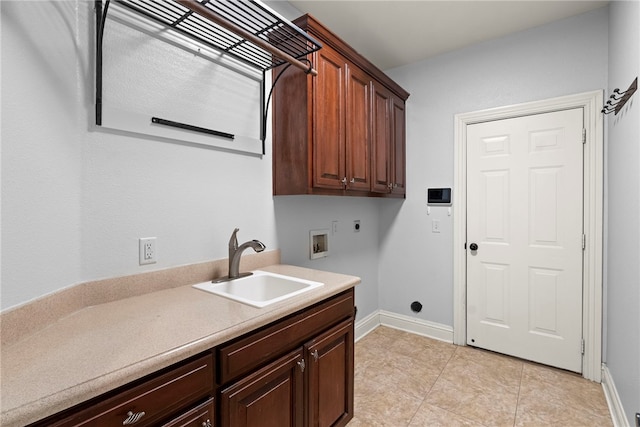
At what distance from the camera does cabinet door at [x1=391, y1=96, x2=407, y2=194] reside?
2702 millimetres

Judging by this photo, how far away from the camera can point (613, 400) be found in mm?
1829

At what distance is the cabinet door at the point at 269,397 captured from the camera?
1.01m

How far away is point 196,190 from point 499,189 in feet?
7.72

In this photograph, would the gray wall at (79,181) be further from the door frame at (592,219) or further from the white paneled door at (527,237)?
the door frame at (592,219)

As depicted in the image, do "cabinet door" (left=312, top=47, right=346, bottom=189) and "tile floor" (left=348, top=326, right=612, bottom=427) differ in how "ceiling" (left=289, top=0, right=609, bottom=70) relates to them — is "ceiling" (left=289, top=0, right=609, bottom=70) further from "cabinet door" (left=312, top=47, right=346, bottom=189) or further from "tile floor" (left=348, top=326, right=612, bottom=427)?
"tile floor" (left=348, top=326, right=612, bottom=427)

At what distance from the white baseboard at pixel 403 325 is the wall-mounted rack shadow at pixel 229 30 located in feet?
6.52

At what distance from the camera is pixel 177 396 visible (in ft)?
2.80

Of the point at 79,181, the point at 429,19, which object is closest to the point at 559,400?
the point at 429,19

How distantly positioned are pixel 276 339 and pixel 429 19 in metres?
2.46

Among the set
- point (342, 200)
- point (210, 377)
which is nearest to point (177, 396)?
point (210, 377)

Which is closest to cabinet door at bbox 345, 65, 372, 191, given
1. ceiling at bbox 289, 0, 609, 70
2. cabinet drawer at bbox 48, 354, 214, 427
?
ceiling at bbox 289, 0, 609, 70

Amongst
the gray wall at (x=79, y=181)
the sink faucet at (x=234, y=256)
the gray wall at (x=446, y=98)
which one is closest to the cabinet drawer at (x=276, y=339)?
the sink faucet at (x=234, y=256)

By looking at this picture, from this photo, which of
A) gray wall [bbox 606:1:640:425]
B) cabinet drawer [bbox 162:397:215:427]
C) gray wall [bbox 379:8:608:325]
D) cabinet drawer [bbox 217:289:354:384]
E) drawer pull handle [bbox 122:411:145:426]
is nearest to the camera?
drawer pull handle [bbox 122:411:145:426]

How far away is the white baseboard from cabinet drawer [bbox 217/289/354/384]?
4.86 ft
